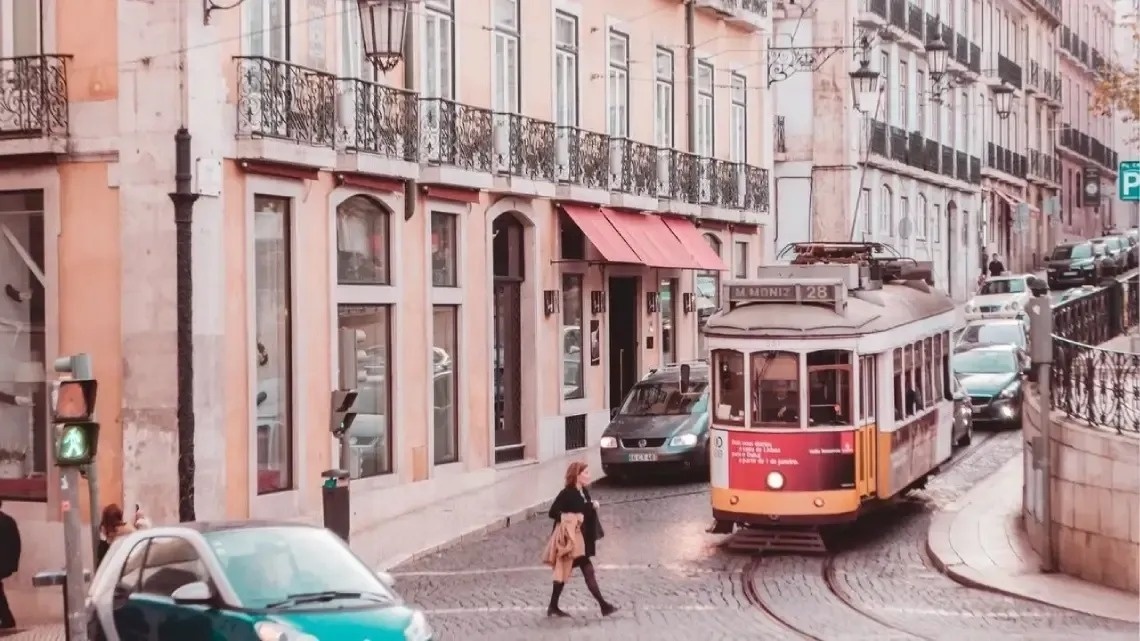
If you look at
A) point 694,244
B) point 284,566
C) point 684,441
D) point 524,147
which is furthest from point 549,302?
point 284,566

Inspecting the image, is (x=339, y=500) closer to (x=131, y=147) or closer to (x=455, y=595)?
(x=455, y=595)

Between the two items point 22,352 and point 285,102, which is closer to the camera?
point 22,352

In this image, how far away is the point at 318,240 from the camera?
2238 centimetres

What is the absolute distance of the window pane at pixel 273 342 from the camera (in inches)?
841

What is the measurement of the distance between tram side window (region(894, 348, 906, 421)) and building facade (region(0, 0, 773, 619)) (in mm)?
5870

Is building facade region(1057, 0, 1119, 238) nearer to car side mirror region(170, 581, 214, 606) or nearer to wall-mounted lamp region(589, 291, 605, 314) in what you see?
wall-mounted lamp region(589, 291, 605, 314)

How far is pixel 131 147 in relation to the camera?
20.1m

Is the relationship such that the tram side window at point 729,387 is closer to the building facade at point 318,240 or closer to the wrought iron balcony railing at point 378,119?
the building facade at point 318,240

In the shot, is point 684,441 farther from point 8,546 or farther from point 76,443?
point 76,443

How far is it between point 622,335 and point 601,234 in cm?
364

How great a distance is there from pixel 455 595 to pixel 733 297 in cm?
454

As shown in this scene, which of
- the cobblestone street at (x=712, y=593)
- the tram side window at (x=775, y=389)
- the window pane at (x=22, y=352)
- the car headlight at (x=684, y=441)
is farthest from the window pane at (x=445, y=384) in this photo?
the tram side window at (x=775, y=389)

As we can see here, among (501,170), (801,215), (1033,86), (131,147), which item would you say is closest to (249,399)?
(131,147)

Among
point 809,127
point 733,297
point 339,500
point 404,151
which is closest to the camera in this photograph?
point 339,500
